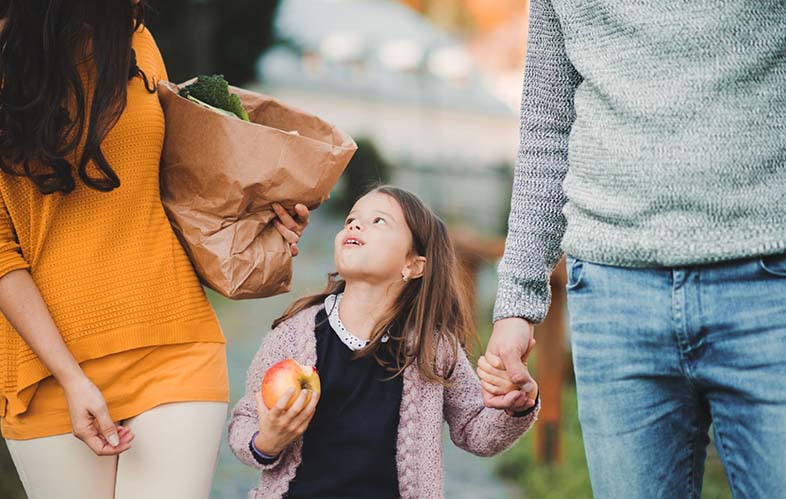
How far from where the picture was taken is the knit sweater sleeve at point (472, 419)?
95.5 inches

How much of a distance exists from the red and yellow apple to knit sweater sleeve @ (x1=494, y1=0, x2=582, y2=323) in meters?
0.53

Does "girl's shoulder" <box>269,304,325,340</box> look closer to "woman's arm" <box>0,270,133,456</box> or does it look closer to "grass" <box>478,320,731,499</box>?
"woman's arm" <box>0,270,133,456</box>

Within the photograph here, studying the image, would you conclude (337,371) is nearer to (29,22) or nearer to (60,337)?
(60,337)

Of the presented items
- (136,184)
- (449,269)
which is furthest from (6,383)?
(449,269)

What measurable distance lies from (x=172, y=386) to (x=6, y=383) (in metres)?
0.36

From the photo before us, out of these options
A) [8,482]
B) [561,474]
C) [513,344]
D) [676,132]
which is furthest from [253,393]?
[561,474]

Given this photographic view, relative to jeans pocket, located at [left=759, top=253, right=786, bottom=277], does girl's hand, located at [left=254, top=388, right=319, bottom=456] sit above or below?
below

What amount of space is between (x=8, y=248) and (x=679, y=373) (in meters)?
1.40

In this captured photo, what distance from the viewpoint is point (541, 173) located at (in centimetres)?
198

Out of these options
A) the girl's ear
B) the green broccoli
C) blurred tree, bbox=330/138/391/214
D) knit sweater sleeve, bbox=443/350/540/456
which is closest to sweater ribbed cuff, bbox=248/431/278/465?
knit sweater sleeve, bbox=443/350/540/456

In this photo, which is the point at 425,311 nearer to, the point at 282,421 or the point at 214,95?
the point at 282,421

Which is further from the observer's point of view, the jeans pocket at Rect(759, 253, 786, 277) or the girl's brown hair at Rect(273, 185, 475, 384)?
the girl's brown hair at Rect(273, 185, 475, 384)

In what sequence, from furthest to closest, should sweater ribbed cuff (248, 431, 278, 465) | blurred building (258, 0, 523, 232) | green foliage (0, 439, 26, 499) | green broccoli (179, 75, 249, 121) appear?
blurred building (258, 0, 523, 232) < green foliage (0, 439, 26, 499) < green broccoli (179, 75, 249, 121) < sweater ribbed cuff (248, 431, 278, 465)

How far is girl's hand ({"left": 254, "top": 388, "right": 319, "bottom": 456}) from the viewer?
2238 millimetres
